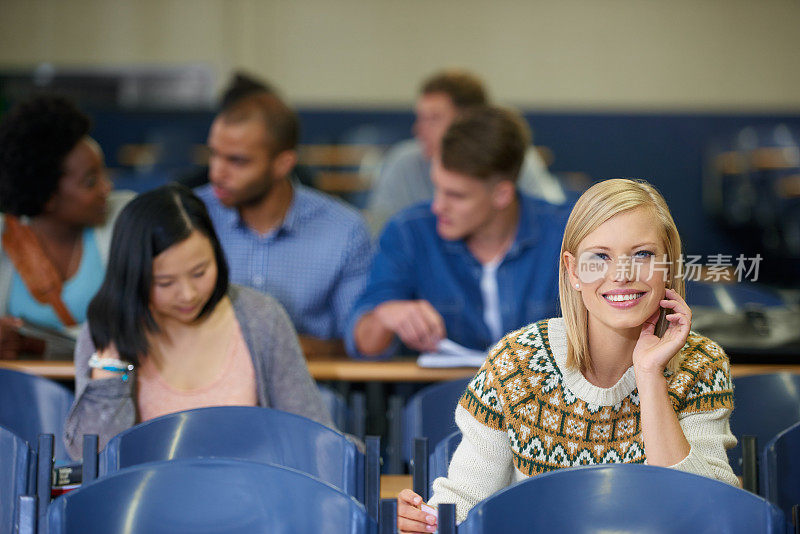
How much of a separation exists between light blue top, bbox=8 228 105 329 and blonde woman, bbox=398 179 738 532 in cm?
164

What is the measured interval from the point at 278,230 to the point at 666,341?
1994 mm

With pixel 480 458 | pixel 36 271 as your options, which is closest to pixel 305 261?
pixel 36 271

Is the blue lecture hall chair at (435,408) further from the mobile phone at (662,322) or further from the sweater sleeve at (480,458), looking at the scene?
the mobile phone at (662,322)

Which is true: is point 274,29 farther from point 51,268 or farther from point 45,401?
point 45,401

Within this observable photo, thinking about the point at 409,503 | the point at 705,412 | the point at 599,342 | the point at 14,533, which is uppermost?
the point at 599,342

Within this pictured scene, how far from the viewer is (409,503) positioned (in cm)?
160

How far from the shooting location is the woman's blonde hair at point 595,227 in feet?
4.96

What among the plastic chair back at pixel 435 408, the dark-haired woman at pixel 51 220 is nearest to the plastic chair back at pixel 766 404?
the plastic chair back at pixel 435 408

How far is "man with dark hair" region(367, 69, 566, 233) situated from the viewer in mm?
4359

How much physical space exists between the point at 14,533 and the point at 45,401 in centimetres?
56

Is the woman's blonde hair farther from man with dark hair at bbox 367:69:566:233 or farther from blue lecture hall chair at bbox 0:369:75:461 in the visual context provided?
man with dark hair at bbox 367:69:566:233

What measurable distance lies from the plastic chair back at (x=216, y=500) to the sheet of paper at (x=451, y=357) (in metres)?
1.31

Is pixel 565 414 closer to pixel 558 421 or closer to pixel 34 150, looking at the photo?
pixel 558 421

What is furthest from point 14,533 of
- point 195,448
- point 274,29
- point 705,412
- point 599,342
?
point 274,29
